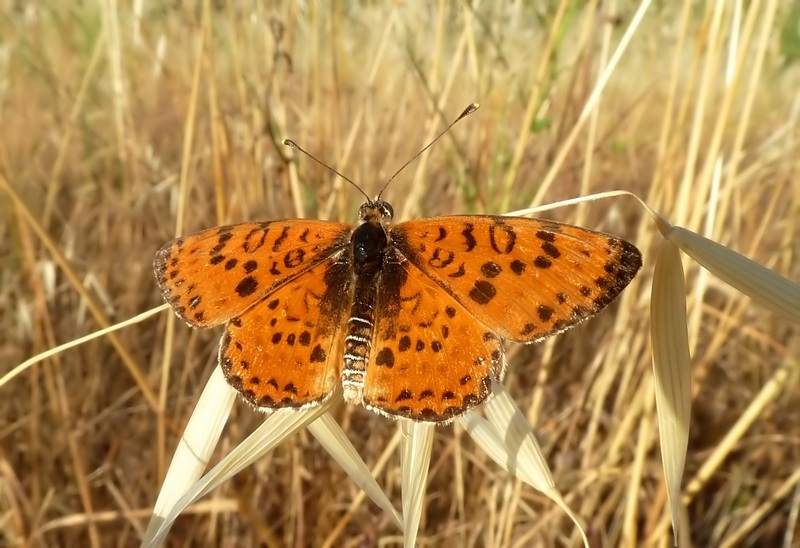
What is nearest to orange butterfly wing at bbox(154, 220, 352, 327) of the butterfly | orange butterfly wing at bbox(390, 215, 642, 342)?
the butterfly

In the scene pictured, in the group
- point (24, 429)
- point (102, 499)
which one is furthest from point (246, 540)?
point (24, 429)

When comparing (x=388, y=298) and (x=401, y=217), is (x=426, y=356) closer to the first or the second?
(x=388, y=298)

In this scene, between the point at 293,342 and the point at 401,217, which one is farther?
the point at 401,217

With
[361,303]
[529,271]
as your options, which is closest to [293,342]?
[361,303]

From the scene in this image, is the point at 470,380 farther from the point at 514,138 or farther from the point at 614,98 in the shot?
→ the point at 614,98

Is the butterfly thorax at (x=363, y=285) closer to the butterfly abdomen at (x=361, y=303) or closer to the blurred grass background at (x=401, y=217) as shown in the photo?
the butterfly abdomen at (x=361, y=303)

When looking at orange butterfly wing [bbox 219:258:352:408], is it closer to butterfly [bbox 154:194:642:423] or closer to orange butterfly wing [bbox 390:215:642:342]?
butterfly [bbox 154:194:642:423]

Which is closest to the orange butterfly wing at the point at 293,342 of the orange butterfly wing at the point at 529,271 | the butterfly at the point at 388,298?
the butterfly at the point at 388,298
